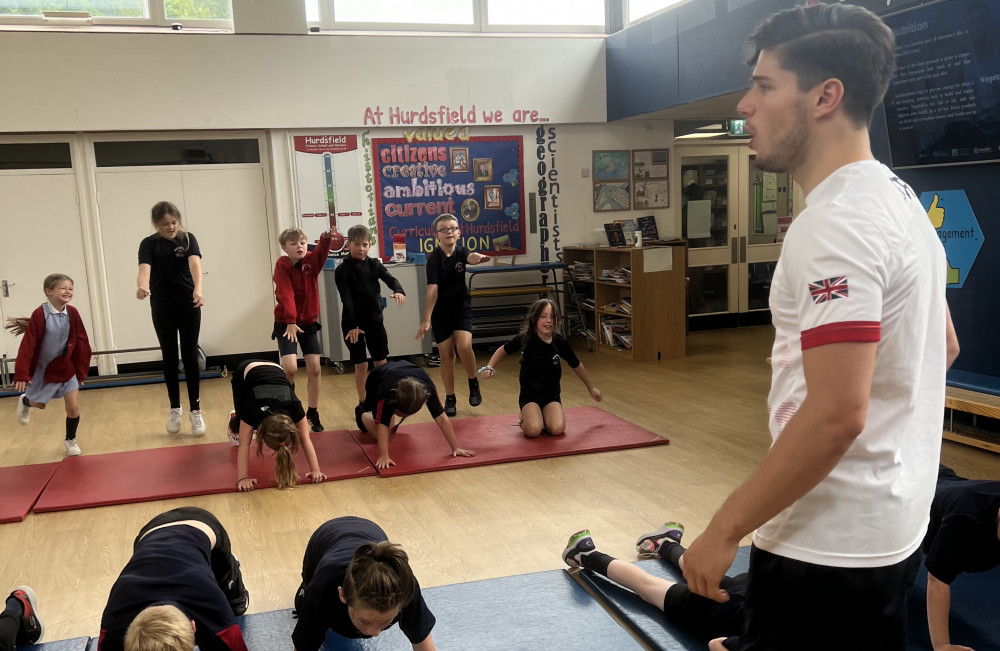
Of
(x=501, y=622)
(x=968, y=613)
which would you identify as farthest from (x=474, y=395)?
(x=968, y=613)

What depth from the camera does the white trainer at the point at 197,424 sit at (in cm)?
527

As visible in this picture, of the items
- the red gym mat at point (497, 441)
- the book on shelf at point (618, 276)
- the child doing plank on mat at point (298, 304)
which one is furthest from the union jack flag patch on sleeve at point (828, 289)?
the book on shelf at point (618, 276)

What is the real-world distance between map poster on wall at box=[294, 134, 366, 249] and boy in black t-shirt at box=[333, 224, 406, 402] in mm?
2301

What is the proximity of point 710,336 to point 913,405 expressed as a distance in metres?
7.68

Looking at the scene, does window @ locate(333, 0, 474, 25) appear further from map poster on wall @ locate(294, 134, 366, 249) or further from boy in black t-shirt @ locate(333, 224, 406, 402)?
boy in black t-shirt @ locate(333, 224, 406, 402)

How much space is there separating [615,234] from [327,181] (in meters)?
2.80

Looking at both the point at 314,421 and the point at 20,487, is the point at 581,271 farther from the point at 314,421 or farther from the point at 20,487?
the point at 20,487

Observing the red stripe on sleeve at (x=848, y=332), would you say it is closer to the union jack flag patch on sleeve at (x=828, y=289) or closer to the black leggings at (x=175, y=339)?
the union jack flag patch on sleeve at (x=828, y=289)

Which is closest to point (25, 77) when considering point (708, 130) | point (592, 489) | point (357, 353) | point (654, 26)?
point (357, 353)

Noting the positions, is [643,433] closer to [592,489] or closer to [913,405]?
[592,489]

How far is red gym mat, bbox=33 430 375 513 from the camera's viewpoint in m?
4.02

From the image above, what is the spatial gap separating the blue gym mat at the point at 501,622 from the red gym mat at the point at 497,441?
1.54m

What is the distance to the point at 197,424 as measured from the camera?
209 inches

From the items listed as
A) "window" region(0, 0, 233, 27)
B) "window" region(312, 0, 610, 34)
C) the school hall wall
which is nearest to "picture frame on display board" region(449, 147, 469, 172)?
the school hall wall
